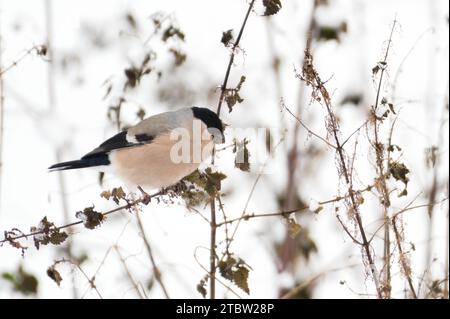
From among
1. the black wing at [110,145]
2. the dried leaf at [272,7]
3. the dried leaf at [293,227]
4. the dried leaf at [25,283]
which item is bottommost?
the dried leaf at [293,227]

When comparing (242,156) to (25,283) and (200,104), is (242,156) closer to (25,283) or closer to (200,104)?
(25,283)

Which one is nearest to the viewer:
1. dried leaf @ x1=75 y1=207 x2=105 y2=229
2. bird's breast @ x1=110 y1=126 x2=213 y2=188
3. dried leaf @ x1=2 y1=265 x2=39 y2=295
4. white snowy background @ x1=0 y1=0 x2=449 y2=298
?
dried leaf @ x1=75 y1=207 x2=105 y2=229

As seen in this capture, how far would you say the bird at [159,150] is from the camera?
10.6 feet

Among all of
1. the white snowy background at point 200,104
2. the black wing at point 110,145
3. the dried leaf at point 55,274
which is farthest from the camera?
the white snowy background at point 200,104

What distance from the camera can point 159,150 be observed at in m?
3.35

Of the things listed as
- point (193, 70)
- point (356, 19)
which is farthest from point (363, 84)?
point (193, 70)

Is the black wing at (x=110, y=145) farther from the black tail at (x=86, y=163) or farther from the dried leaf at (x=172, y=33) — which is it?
the dried leaf at (x=172, y=33)

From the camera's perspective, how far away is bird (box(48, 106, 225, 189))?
322 centimetres

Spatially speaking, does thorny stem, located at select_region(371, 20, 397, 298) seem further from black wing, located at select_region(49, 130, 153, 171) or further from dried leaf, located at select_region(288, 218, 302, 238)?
black wing, located at select_region(49, 130, 153, 171)

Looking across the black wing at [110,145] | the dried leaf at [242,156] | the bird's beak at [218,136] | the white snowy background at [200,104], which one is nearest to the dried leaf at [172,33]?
the white snowy background at [200,104]

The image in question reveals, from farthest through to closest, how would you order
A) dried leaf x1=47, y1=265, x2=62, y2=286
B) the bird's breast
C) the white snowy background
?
the white snowy background
the bird's breast
dried leaf x1=47, y1=265, x2=62, y2=286

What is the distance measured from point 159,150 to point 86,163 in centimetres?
35

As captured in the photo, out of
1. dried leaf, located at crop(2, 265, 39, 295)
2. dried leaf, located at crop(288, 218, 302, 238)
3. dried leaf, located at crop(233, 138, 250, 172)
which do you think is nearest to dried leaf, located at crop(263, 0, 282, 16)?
dried leaf, located at crop(233, 138, 250, 172)

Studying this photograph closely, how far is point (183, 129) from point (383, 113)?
A: 131 cm
